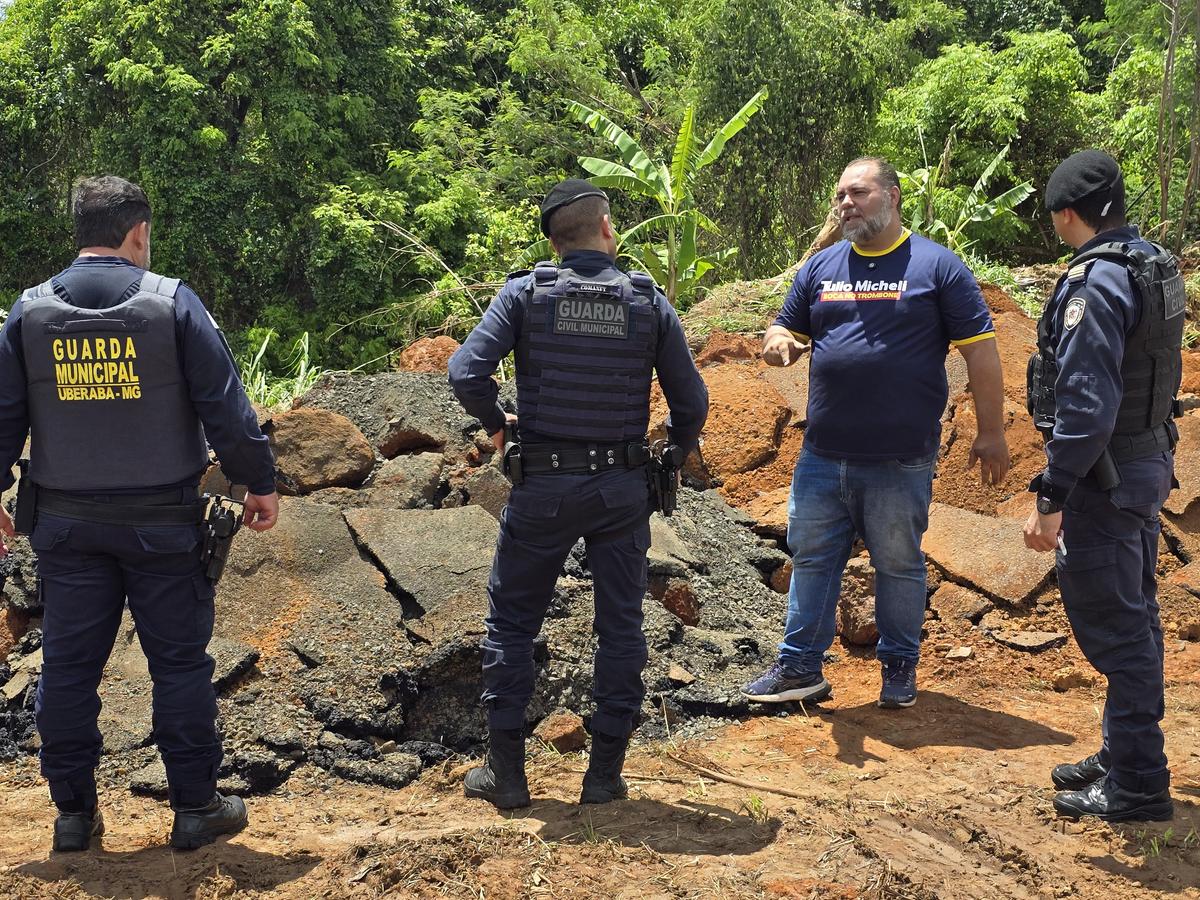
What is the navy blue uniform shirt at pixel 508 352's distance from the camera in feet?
12.3

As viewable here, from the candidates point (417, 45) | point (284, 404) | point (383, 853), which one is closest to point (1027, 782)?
point (383, 853)

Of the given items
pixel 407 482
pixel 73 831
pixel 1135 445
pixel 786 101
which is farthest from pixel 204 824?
pixel 786 101

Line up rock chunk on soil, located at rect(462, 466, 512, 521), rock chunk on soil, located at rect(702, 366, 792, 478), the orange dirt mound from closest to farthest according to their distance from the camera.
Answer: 1. rock chunk on soil, located at rect(462, 466, 512, 521)
2. rock chunk on soil, located at rect(702, 366, 792, 478)
3. the orange dirt mound

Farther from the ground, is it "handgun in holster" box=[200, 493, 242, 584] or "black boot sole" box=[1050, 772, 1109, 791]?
"handgun in holster" box=[200, 493, 242, 584]

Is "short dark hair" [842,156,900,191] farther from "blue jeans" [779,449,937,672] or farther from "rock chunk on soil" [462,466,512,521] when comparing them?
"rock chunk on soil" [462,466,512,521]

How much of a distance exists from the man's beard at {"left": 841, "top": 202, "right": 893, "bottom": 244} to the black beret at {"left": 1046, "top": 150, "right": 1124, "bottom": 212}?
0.81 m

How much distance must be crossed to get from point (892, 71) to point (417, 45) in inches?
268

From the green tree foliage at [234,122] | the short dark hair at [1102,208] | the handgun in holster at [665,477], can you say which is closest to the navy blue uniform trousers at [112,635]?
the handgun in holster at [665,477]

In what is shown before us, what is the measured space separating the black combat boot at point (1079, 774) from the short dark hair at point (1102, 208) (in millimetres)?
1749

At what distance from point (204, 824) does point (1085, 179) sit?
3.36 meters

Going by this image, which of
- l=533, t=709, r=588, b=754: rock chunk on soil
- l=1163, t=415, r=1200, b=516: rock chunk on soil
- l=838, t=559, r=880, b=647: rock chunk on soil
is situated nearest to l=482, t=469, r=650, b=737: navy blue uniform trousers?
l=533, t=709, r=588, b=754: rock chunk on soil

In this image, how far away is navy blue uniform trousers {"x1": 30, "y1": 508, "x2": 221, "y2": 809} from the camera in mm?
3484

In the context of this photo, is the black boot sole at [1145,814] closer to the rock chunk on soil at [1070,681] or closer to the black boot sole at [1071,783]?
the black boot sole at [1071,783]

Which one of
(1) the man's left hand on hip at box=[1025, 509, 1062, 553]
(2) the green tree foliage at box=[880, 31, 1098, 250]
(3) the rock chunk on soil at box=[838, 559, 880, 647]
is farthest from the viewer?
(2) the green tree foliage at box=[880, 31, 1098, 250]
